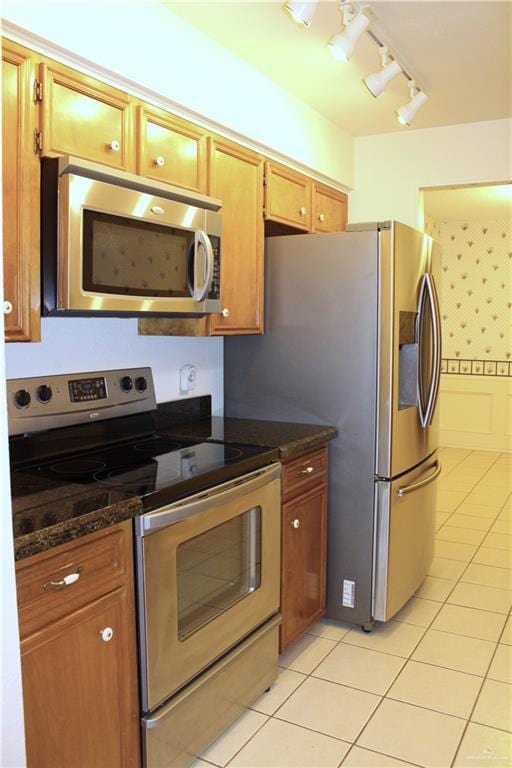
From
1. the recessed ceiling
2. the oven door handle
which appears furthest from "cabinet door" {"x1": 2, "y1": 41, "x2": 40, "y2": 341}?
the recessed ceiling

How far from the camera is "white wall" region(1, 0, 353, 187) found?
1884 mm

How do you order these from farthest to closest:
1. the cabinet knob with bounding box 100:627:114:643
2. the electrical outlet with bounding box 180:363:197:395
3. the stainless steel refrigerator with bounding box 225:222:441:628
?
1. the electrical outlet with bounding box 180:363:197:395
2. the stainless steel refrigerator with bounding box 225:222:441:628
3. the cabinet knob with bounding box 100:627:114:643

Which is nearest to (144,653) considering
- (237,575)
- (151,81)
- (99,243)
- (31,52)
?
(237,575)

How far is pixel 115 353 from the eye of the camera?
8.46 feet

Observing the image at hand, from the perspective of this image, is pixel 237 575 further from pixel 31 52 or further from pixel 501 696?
pixel 31 52

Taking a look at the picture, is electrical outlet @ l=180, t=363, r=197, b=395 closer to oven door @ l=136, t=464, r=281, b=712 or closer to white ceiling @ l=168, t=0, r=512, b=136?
oven door @ l=136, t=464, r=281, b=712

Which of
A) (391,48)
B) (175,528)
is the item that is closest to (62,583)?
(175,528)

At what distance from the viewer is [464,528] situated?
4371 millimetres

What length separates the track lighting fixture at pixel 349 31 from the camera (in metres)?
2.19

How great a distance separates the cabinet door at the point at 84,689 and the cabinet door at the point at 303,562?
0.92 m

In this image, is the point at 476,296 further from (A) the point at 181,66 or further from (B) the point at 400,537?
(A) the point at 181,66

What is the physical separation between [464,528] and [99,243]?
333 centimetres

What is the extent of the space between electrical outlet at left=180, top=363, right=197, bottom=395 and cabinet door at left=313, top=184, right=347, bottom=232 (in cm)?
102

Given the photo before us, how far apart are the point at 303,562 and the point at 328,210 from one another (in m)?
1.89
